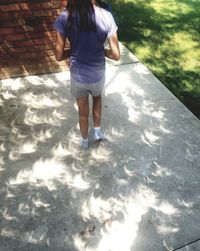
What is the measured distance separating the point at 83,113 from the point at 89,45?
2.93ft

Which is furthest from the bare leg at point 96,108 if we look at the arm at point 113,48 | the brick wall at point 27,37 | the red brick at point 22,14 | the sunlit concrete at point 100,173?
the red brick at point 22,14

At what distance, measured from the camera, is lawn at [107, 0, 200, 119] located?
569cm

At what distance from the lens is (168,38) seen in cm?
713

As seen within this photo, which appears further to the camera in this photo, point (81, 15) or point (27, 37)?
Answer: point (27, 37)

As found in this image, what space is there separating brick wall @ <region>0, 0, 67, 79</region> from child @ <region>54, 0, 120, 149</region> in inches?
74.4

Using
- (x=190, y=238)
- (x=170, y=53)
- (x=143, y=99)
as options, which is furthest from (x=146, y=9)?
(x=190, y=238)

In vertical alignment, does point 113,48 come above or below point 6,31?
above

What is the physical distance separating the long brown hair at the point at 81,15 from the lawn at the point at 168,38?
261 centimetres

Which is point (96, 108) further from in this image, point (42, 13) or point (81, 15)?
point (42, 13)

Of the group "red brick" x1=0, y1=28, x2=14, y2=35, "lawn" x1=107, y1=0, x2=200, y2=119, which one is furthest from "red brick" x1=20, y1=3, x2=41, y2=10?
"lawn" x1=107, y1=0, x2=200, y2=119

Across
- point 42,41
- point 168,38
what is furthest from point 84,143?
point 168,38

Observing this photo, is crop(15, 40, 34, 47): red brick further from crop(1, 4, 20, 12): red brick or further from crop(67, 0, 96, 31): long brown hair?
crop(67, 0, 96, 31): long brown hair

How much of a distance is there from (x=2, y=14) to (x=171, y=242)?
3.71 m

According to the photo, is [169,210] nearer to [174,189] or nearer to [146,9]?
[174,189]
